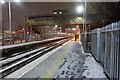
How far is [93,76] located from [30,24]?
75487 millimetres

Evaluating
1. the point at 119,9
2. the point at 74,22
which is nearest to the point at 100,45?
the point at 119,9

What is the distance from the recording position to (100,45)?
10117 millimetres

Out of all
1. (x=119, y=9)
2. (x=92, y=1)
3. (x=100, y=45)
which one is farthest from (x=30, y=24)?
(x=100, y=45)

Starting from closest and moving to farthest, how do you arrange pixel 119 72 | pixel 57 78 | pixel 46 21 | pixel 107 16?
pixel 119 72 < pixel 57 78 < pixel 107 16 < pixel 46 21

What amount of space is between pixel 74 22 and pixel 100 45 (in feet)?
217

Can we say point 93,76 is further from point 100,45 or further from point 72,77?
point 100,45

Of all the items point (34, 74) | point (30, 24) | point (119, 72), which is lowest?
point (34, 74)

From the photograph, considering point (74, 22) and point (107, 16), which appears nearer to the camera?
point (107, 16)

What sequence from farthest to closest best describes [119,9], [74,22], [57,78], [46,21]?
[46,21] → [74,22] → [119,9] → [57,78]

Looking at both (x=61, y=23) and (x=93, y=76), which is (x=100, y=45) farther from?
(x=61, y=23)

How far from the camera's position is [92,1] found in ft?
165

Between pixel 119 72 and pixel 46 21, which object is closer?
pixel 119 72

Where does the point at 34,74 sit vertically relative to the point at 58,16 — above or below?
below

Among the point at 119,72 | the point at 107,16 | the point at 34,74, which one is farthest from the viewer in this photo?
the point at 107,16
